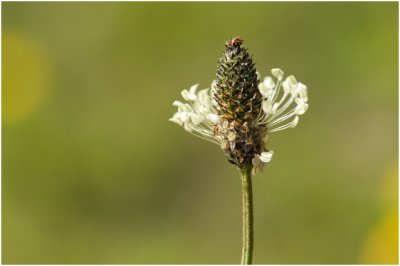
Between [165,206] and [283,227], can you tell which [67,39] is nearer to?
[165,206]

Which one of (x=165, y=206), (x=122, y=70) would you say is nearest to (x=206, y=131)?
(x=165, y=206)

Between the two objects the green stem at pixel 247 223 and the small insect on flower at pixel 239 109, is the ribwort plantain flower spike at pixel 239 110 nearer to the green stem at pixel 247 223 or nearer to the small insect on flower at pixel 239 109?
the small insect on flower at pixel 239 109

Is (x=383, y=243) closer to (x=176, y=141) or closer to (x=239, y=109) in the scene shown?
(x=176, y=141)

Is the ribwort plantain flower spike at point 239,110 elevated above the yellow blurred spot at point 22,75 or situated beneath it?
situated beneath

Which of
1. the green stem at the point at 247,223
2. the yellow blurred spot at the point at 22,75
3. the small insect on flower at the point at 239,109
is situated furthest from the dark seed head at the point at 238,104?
the yellow blurred spot at the point at 22,75

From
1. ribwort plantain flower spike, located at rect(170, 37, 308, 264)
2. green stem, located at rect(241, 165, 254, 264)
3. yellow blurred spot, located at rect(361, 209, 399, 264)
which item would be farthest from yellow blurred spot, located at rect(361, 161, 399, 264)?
green stem, located at rect(241, 165, 254, 264)

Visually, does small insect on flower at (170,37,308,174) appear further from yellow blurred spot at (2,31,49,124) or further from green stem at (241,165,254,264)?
yellow blurred spot at (2,31,49,124)
